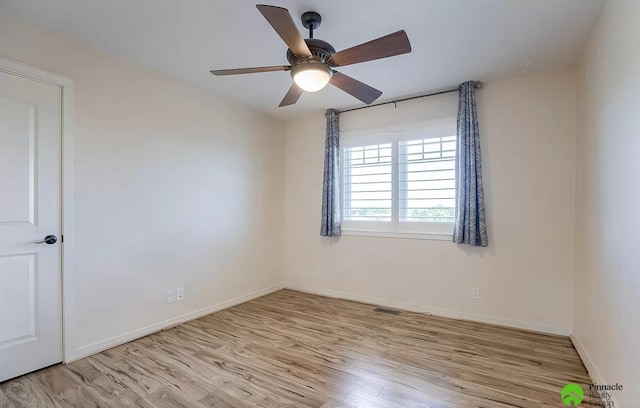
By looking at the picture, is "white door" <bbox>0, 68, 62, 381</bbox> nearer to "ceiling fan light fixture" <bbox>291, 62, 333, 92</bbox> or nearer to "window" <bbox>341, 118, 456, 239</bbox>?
"ceiling fan light fixture" <bbox>291, 62, 333, 92</bbox>

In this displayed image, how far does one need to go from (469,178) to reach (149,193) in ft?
10.7

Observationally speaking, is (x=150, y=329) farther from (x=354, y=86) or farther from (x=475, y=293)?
(x=475, y=293)

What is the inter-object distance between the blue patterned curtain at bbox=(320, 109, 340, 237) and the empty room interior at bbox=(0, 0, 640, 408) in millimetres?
28

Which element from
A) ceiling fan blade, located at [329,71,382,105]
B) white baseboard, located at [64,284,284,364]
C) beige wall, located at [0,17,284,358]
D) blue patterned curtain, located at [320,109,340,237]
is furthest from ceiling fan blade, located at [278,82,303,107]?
white baseboard, located at [64,284,284,364]

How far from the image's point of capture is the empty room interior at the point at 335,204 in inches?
80.5

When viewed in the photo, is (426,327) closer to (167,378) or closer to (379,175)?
(379,175)

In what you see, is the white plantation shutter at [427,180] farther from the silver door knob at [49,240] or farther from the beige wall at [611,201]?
the silver door knob at [49,240]

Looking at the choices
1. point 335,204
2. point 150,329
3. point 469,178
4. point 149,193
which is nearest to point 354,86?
point 469,178

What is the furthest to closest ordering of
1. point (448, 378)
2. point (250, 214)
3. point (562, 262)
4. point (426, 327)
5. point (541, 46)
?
1. point (250, 214)
2. point (426, 327)
3. point (562, 262)
4. point (541, 46)
5. point (448, 378)

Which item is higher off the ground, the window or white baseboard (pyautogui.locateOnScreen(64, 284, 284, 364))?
the window

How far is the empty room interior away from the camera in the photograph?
2.04 m

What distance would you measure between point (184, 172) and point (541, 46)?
3542 millimetres

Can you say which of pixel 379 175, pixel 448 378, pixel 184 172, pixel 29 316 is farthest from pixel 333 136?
pixel 29 316

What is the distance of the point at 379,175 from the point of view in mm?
3998
